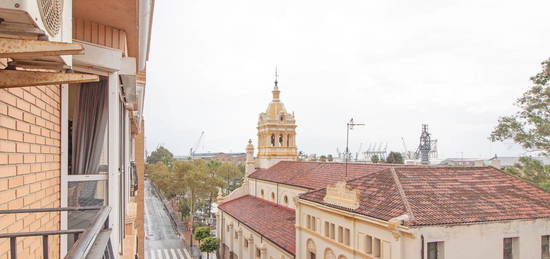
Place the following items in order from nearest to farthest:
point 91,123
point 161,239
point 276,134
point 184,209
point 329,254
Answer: point 91,123 → point 329,254 → point 276,134 → point 161,239 → point 184,209

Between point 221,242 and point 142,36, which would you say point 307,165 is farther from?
point 142,36

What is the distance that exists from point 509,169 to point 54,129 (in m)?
21.9

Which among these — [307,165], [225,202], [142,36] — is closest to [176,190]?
[225,202]

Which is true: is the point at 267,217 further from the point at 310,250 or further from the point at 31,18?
the point at 31,18

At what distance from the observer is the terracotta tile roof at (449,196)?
14.1 meters

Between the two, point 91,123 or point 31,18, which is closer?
point 31,18

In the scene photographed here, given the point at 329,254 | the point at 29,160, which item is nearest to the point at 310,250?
the point at 329,254

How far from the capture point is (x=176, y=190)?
162 feet

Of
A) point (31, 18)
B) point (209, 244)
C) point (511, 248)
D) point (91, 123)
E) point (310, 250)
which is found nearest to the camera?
point (31, 18)

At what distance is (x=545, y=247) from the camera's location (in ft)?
50.7

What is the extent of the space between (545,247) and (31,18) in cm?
1923

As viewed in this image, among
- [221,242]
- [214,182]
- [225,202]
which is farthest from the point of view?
[214,182]

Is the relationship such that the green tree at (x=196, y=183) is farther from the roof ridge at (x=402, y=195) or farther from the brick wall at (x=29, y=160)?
the brick wall at (x=29, y=160)

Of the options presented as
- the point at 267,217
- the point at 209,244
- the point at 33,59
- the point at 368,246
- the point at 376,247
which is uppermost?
the point at 33,59
